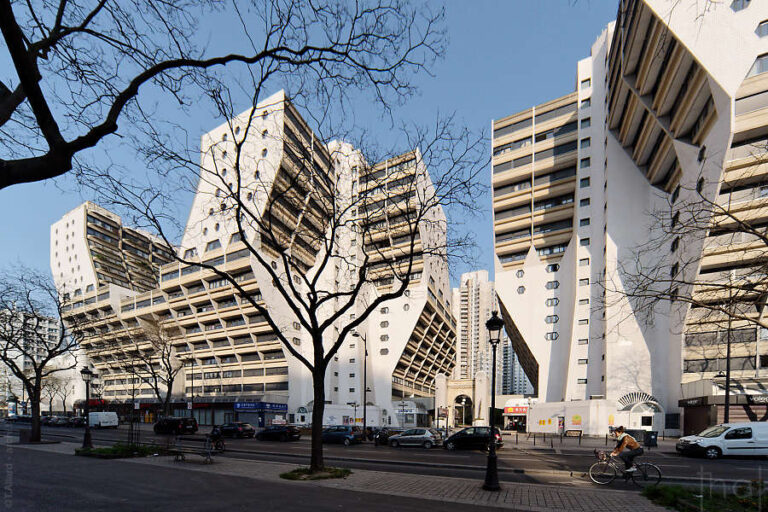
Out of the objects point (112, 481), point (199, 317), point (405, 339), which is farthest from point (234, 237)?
point (112, 481)

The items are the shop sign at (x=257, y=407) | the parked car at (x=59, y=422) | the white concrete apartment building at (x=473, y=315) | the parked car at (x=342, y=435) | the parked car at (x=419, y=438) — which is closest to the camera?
the parked car at (x=419, y=438)

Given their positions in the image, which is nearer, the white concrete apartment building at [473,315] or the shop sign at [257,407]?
the shop sign at [257,407]

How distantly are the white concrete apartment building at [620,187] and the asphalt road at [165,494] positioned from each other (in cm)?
2300

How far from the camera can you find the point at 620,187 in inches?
1810

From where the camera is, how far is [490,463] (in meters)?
10.6

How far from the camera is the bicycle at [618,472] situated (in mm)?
11354

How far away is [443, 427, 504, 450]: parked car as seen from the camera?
23328 mm

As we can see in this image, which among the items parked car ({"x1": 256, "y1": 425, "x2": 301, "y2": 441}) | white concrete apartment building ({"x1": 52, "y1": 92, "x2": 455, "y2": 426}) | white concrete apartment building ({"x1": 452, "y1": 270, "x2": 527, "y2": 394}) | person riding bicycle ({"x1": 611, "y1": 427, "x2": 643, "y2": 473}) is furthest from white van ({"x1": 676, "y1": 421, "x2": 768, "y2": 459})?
white concrete apartment building ({"x1": 452, "y1": 270, "x2": 527, "y2": 394})

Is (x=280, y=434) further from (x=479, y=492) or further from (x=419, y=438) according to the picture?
(x=479, y=492)

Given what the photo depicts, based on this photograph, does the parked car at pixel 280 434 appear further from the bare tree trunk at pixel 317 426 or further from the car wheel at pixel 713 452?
the car wheel at pixel 713 452

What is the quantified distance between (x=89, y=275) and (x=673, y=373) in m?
95.1

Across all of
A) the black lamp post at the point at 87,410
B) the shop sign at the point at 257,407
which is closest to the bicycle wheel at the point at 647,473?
the black lamp post at the point at 87,410

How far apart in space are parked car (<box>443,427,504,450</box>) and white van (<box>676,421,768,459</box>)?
370 inches

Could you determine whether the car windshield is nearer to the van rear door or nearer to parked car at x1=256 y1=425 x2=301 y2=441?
the van rear door
